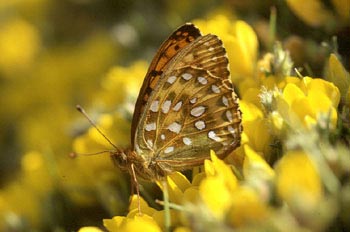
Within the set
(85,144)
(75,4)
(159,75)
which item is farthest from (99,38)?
(159,75)

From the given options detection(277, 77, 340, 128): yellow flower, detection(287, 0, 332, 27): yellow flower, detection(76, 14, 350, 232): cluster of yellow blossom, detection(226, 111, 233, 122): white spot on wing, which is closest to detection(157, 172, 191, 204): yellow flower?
detection(76, 14, 350, 232): cluster of yellow blossom

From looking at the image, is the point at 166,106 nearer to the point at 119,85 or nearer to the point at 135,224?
the point at 135,224

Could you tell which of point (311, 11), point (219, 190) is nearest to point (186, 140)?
point (219, 190)

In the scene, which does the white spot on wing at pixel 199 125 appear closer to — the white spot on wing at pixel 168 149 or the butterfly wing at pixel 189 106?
the butterfly wing at pixel 189 106

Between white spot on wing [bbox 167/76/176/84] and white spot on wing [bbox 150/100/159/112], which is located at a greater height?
white spot on wing [bbox 167/76/176/84]

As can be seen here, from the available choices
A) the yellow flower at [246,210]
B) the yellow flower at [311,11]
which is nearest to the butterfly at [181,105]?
the yellow flower at [311,11]

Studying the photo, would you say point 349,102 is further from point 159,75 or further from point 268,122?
point 159,75

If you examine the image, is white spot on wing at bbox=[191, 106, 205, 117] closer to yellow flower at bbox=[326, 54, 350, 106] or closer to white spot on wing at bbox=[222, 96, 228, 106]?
white spot on wing at bbox=[222, 96, 228, 106]
